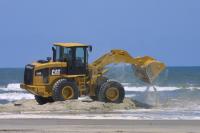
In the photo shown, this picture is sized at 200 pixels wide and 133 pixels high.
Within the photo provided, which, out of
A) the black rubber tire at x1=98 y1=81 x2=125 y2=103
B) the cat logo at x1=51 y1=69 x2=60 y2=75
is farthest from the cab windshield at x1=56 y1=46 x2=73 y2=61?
the black rubber tire at x1=98 y1=81 x2=125 y2=103

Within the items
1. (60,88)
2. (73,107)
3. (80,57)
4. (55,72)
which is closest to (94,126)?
(73,107)

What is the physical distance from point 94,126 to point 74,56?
8.39 metres

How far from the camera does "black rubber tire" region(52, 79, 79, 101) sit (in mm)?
27344

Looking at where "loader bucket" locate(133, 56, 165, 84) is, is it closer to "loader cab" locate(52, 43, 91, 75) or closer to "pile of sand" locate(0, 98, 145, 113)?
"pile of sand" locate(0, 98, 145, 113)

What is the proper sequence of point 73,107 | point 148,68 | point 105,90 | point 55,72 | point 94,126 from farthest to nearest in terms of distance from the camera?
point 148,68 → point 105,90 → point 55,72 → point 73,107 → point 94,126

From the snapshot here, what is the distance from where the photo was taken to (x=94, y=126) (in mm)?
20078

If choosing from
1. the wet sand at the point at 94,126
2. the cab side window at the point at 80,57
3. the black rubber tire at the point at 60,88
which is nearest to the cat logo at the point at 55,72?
the black rubber tire at the point at 60,88

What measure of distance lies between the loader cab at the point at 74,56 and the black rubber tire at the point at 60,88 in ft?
1.92

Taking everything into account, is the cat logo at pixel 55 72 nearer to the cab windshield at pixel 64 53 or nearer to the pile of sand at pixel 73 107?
the cab windshield at pixel 64 53

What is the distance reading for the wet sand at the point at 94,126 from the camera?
61.6ft

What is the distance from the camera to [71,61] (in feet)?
92.1

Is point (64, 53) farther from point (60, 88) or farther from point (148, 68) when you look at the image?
point (148, 68)

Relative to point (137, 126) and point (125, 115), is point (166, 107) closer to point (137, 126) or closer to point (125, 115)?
point (125, 115)

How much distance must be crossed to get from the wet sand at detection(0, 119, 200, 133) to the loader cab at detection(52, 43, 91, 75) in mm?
6292
